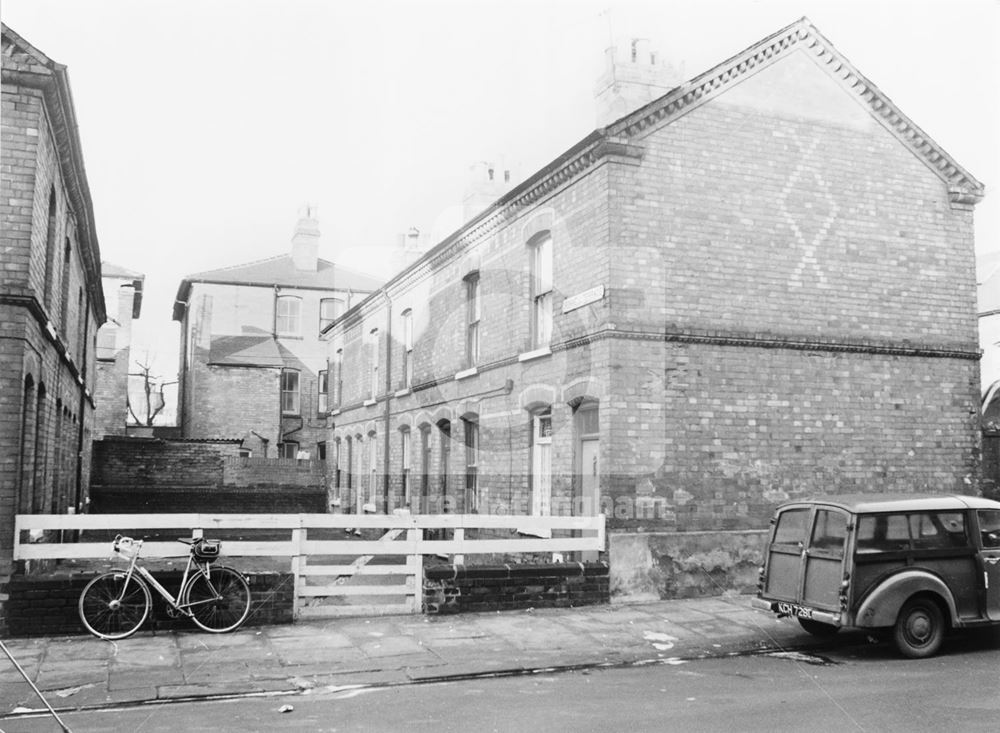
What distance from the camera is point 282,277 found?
4466cm

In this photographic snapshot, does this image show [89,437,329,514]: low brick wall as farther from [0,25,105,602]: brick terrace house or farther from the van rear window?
the van rear window

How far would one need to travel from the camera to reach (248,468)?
29484 millimetres

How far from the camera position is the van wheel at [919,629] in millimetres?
9070

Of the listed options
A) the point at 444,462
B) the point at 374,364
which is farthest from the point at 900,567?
the point at 374,364

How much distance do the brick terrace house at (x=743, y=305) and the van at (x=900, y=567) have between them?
346 cm

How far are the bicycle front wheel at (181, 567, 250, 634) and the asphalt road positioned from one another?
2825mm

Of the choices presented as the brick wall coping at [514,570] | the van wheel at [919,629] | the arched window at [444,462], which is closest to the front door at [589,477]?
the brick wall coping at [514,570]

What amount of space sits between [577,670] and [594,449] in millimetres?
5246

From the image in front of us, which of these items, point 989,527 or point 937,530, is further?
point 989,527

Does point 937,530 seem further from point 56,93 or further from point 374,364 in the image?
point 374,364

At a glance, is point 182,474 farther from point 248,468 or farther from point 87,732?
point 87,732

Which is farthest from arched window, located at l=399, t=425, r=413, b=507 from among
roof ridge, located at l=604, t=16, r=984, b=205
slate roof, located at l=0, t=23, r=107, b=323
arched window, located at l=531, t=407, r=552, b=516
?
roof ridge, located at l=604, t=16, r=984, b=205

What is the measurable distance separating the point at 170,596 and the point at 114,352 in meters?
33.0

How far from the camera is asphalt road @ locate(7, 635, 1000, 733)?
6.69 metres
